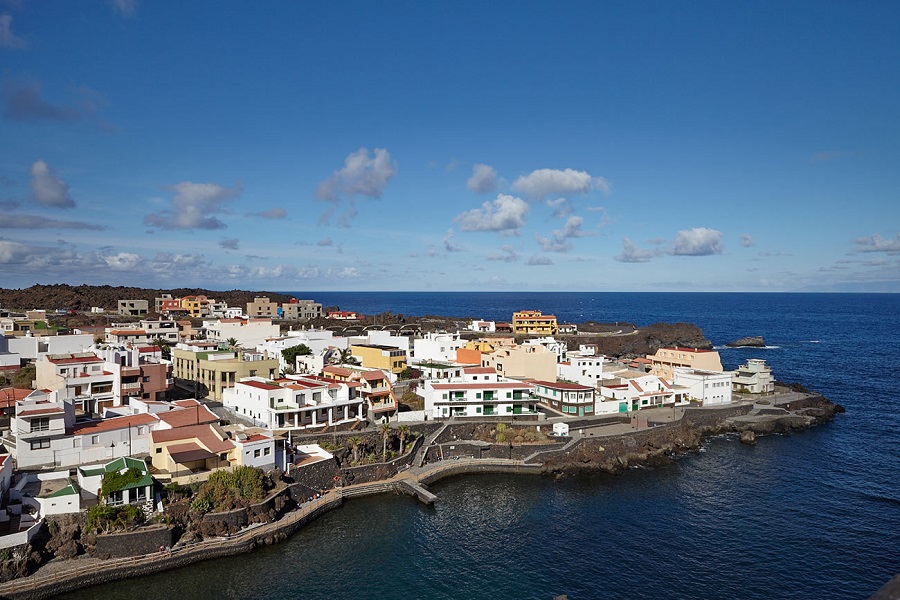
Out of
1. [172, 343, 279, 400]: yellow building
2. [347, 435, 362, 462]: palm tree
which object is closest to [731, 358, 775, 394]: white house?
[347, 435, 362, 462]: palm tree

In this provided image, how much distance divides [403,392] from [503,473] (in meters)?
15.4

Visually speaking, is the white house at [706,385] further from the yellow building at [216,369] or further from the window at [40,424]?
the window at [40,424]

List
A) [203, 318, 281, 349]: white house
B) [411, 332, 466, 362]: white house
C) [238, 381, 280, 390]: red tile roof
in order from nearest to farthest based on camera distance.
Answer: [238, 381, 280, 390]: red tile roof
[411, 332, 466, 362]: white house
[203, 318, 281, 349]: white house

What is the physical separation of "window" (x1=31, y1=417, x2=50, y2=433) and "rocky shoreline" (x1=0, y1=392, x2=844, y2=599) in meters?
8.98

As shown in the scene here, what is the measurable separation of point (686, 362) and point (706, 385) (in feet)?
26.4

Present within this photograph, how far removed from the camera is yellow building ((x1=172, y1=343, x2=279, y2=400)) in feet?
161

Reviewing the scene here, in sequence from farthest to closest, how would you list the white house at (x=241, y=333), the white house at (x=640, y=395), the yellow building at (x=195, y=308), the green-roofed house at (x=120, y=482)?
the yellow building at (x=195, y=308), the white house at (x=241, y=333), the white house at (x=640, y=395), the green-roofed house at (x=120, y=482)

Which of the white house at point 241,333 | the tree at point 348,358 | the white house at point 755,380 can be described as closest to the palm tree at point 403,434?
the tree at point 348,358

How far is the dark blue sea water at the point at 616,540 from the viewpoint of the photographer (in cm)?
2606

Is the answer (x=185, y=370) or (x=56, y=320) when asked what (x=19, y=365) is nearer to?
(x=185, y=370)

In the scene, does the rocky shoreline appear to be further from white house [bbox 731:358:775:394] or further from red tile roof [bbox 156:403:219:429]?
red tile roof [bbox 156:403:219:429]

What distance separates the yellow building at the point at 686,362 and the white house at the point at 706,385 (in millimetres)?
1821

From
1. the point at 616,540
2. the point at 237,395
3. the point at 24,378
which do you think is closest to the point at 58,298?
the point at 24,378

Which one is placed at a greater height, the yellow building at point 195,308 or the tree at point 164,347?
the yellow building at point 195,308
